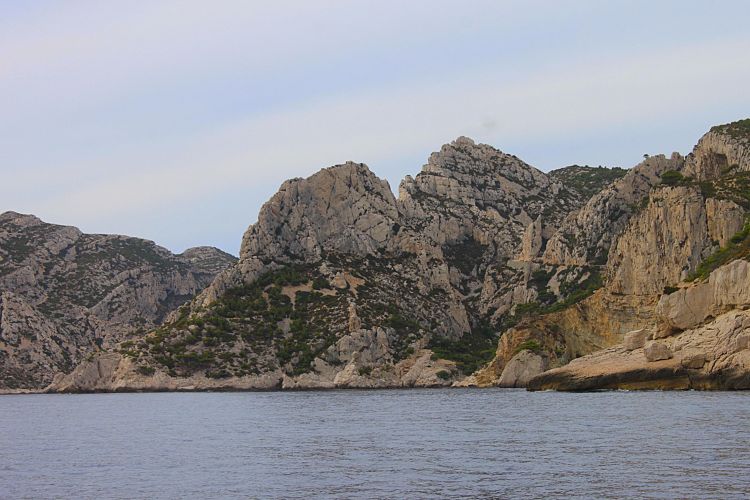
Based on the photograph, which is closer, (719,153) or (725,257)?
(725,257)

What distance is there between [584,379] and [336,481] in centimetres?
7481

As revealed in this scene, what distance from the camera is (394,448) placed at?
178 feet

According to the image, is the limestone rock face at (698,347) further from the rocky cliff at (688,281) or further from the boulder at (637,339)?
the boulder at (637,339)

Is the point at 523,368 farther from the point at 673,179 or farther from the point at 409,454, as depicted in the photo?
the point at 409,454

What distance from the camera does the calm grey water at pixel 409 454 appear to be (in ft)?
127

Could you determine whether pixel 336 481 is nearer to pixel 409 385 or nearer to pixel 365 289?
pixel 409 385

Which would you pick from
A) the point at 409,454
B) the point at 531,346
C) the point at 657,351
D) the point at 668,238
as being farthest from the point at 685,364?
the point at 409,454

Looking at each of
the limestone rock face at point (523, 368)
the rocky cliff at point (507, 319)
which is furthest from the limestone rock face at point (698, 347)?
the limestone rock face at point (523, 368)

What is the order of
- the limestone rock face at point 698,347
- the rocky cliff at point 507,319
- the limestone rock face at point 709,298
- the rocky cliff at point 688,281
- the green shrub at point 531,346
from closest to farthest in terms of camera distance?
1. the limestone rock face at point 698,347
2. the rocky cliff at point 688,281
3. the limestone rock face at point 709,298
4. the rocky cliff at point 507,319
5. the green shrub at point 531,346

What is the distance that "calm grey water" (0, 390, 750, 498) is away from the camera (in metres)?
38.7

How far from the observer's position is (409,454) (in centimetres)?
5069

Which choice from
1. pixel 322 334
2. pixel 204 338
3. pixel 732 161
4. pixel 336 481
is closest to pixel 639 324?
pixel 732 161

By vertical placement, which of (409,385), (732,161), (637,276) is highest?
(732,161)

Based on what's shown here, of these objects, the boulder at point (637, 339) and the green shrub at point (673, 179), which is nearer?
the boulder at point (637, 339)
